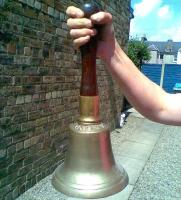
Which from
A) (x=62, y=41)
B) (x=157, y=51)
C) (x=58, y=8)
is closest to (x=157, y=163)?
(x=62, y=41)

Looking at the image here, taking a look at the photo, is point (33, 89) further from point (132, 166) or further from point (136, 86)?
point (136, 86)

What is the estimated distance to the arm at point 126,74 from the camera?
3.69 ft

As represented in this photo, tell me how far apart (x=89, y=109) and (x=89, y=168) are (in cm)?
24

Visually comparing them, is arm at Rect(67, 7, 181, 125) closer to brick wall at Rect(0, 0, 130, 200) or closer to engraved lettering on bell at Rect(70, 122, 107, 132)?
engraved lettering on bell at Rect(70, 122, 107, 132)

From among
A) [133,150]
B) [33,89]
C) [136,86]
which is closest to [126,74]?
[136,86]

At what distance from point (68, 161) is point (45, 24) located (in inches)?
153

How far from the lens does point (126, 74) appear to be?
4.59 ft

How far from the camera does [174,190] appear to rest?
19.0 feet

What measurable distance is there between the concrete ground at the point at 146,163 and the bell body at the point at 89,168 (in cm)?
192

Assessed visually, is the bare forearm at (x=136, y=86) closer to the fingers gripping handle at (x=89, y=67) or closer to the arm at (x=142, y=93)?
the arm at (x=142, y=93)

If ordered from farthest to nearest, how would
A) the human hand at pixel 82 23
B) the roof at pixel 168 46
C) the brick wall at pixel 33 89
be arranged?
the roof at pixel 168 46
the brick wall at pixel 33 89
the human hand at pixel 82 23

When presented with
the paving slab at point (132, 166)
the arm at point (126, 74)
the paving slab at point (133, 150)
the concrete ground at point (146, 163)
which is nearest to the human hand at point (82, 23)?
the arm at point (126, 74)

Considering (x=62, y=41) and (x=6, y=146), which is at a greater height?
(x=62, y=41)

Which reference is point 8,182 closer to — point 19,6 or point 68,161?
point 19,6
